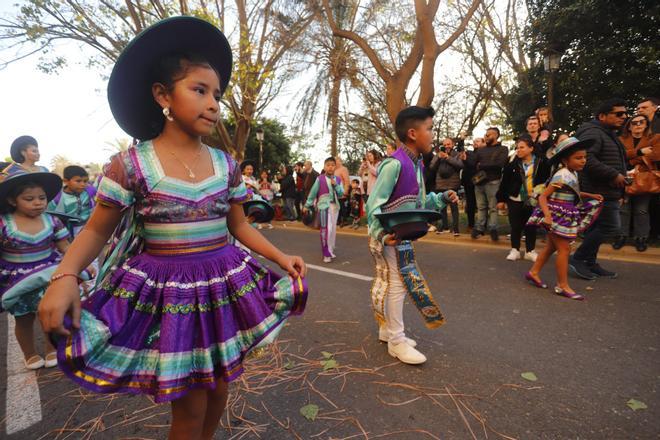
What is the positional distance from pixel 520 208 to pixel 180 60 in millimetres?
5908

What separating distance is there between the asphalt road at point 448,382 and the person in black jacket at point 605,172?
797mm

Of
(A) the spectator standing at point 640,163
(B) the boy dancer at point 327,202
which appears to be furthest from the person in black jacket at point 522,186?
(B) the boy dancer at point 327,202

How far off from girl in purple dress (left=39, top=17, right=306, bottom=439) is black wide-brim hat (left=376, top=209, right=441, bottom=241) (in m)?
0.97

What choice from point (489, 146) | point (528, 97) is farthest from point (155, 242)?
point (528, 97)

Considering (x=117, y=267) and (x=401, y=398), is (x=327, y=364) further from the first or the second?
(x=117, y=267)

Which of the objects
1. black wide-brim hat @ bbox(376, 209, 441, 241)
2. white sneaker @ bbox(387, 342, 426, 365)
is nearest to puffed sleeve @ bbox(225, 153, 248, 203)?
black wide-brim hat @ bbox(376, 209, 441, 241)

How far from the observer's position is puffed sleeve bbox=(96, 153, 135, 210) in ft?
4.47

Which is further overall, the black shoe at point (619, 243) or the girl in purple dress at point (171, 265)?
the black shoe at point (619, 243)

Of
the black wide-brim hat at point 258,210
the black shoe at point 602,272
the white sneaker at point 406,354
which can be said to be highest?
the black wide-brim hat at point 258,210

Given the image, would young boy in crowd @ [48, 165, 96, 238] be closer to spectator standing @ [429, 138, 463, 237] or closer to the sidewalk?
the sidewalk

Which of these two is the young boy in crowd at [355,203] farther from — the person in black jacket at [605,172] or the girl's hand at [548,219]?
the girl's hand at [548,219]

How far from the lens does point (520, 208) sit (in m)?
5.93

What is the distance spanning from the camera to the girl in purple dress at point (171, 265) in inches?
50.0

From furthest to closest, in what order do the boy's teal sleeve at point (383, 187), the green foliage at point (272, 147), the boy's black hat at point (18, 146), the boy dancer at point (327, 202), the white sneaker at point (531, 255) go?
the green foliage at point (272, 147), the boy dancer at point (327, 202), the white sneaker at point (531, 255), the boy's black hat at point (18, 146), the boy's teal sleeve at point (383, 187)
